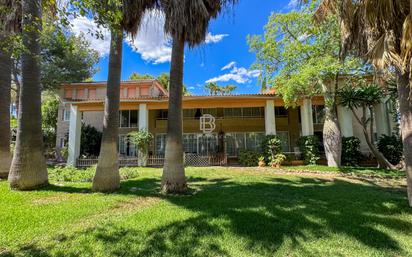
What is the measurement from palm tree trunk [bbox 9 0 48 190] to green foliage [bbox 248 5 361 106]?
12.9 metres

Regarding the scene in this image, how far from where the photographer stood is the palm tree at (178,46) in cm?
807

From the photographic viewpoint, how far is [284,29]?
16.5 metres

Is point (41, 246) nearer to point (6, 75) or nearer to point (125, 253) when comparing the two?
point (125, 253)

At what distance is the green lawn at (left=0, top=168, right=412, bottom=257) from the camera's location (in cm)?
439

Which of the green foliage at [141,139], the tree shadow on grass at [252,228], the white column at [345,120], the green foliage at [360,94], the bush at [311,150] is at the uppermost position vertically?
the green foliage at [360,94]

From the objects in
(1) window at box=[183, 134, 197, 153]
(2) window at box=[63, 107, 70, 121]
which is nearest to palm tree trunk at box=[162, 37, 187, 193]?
(1) window at box=[183, 134, 197, 153]

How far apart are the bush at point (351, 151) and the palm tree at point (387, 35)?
1116 centimetres

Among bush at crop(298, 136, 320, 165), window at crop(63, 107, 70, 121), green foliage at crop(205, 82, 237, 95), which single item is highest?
green foliage at crop(205, 82, 237, 95)

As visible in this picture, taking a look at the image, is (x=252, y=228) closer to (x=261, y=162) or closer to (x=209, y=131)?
(x=261, y=162)

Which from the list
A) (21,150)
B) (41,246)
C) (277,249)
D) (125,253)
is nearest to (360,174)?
(277,249)

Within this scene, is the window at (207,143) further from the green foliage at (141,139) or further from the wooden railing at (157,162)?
the green foliage at (141,139)

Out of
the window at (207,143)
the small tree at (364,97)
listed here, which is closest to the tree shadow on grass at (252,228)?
the small tree at (364,97)

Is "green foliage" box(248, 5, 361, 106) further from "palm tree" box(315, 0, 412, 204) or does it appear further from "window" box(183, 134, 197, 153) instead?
"window" box(183, 134, 197, 153)

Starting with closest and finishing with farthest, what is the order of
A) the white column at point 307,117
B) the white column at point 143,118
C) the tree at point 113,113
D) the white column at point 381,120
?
1. the tree at point 113,113
2. the white column at point 307,117
3. the white column at point 381,120
4. the white column at point 143,118
